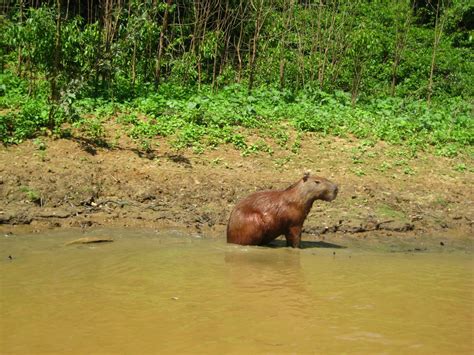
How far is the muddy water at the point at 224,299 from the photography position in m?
4.02

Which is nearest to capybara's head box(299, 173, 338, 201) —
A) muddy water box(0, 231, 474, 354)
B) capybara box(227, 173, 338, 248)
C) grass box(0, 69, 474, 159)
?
capybara box(227, 173, 338, 248)

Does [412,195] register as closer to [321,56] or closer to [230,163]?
[230,163]

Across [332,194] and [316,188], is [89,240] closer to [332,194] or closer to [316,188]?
[316,188]

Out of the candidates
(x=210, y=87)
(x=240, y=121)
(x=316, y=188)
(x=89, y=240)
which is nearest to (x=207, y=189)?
(x=316, y=188)

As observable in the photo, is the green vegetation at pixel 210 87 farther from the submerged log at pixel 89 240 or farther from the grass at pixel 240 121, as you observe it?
the submerged log at pixel 89 240

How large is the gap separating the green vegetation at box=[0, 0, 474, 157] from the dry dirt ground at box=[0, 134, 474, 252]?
295 mm

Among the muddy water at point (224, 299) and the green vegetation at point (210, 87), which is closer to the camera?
the muddy water at point (224, 299)

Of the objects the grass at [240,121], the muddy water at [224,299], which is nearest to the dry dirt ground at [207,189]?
the grass at [240,121]

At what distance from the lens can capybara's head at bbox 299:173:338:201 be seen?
7.64m

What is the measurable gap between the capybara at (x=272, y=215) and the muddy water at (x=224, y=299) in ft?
0.63

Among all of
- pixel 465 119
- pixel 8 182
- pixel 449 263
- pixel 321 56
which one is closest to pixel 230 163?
pixel 8 182

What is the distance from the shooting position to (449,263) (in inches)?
274

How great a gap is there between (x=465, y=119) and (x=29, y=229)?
899cm

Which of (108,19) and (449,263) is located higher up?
(108,19)
